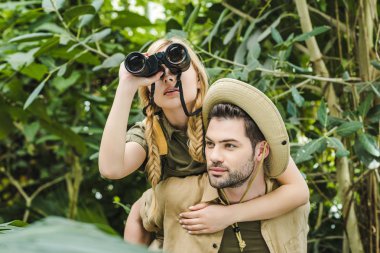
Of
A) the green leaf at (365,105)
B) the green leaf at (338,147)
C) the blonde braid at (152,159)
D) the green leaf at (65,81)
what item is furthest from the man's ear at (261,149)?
the green leaf at (65,81)

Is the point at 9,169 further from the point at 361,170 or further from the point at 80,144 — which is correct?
the point at 361,170

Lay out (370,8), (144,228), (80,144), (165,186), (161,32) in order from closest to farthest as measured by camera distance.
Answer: (165,186) → (144,228) → (370,8) → (80,144) → (161,32)

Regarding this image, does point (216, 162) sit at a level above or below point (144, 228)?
above

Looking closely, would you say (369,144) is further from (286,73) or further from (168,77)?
(168,77)

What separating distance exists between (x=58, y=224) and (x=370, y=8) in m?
2.51

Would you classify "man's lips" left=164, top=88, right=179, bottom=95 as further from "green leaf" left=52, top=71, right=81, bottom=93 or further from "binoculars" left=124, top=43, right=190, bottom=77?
"green leaf" left=52, top=71, right=81, bottom=93

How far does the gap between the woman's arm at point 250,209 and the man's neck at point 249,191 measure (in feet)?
0.18

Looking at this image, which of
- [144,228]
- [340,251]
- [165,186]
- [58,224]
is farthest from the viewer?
[340,251]

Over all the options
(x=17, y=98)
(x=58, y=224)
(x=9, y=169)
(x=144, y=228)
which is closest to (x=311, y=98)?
(x=144, y=228)

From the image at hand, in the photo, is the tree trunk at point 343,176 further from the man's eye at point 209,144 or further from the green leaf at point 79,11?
the man's eye at point 209,144

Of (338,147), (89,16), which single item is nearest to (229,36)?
(89,16)

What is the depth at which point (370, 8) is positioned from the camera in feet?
9.31

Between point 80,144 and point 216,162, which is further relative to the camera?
point 80,144

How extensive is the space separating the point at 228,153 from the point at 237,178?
0.08 metres
